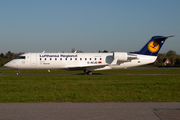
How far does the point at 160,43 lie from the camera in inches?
1204

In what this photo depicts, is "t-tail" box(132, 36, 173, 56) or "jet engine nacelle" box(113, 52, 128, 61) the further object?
"t-tail" box(132, 36, 173, 56)

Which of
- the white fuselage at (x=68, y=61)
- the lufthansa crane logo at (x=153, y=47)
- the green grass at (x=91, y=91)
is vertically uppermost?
the lufthansa crane logo at (x=153, y=47)

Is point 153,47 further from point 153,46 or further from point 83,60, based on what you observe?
point 83,60

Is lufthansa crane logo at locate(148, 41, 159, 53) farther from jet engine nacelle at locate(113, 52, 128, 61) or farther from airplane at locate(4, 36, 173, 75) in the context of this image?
jet engine nacelle at locate(113, 52, 128, 61)

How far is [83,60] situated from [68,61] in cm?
212

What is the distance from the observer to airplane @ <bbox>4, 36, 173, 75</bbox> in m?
30.3

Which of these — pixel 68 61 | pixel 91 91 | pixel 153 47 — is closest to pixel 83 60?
pixel 68 61

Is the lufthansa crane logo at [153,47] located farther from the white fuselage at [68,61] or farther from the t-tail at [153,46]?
the white fuselage at [68,61]

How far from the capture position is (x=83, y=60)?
100 ft

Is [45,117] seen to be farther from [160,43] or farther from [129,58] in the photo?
[160,43]

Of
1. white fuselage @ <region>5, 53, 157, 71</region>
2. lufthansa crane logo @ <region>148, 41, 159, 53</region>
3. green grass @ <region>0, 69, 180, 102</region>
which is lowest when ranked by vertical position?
green grass @ <region>0, 69, 180, 102</region>

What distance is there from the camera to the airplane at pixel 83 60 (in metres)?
30.3

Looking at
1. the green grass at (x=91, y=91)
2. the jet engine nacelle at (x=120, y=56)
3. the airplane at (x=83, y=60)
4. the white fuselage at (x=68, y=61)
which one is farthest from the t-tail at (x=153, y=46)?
the green grass at (x=91, y=91)

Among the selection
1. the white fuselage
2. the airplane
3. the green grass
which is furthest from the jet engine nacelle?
the green grass
